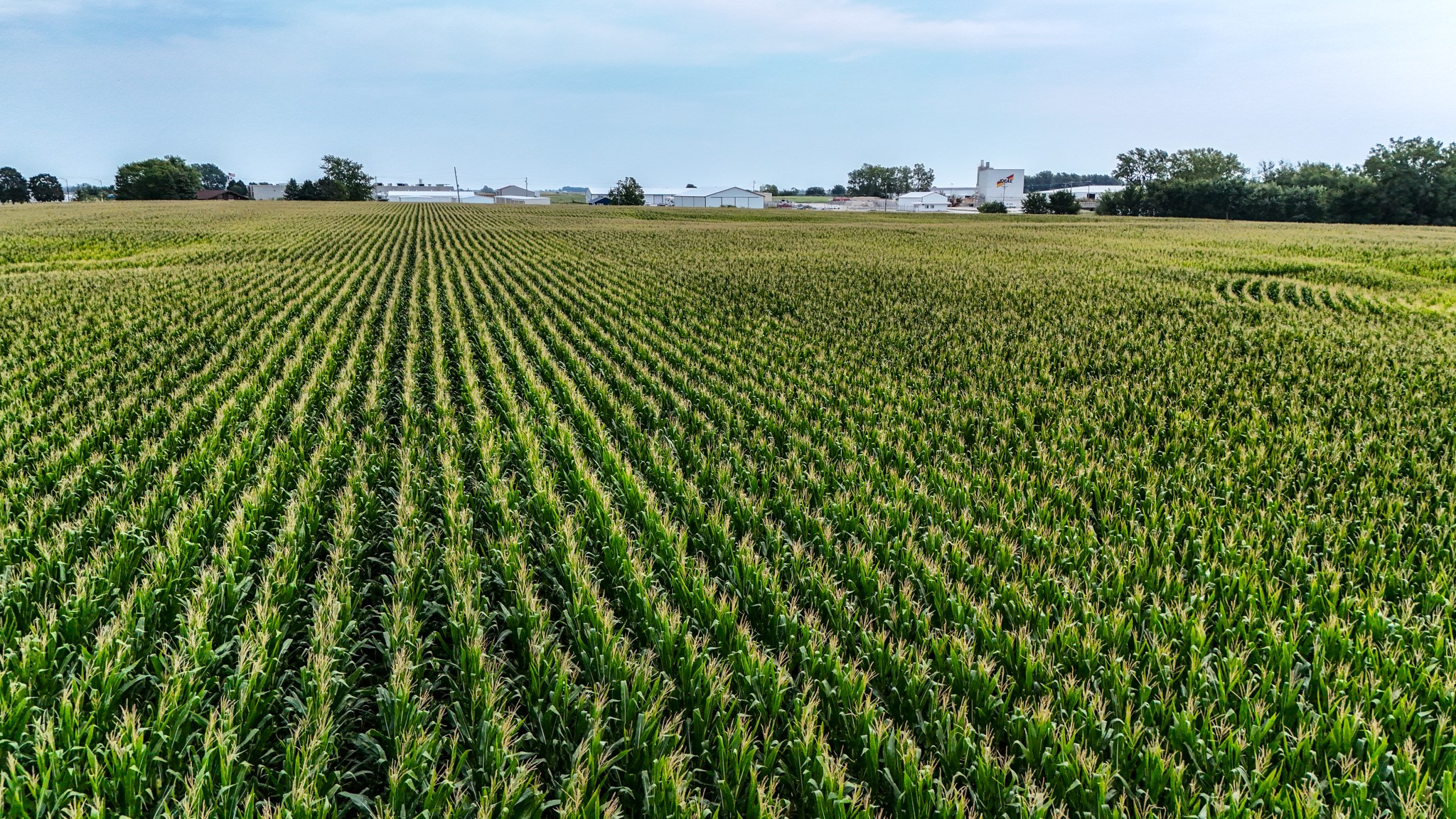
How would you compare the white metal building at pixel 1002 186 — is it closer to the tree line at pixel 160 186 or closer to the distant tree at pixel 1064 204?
the distant tree at pixel 1064 204

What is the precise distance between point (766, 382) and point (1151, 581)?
6636 millimetres

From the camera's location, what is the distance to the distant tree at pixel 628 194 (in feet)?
371

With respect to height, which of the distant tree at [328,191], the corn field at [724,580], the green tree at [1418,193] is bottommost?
the corn field at [724,580]

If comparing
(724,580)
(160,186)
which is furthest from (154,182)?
(724,580)

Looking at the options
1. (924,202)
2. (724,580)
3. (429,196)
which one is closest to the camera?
(724,580)

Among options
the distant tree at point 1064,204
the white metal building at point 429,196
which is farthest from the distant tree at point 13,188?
the distant tree at point 1064,204

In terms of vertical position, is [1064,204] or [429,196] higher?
[429,196]

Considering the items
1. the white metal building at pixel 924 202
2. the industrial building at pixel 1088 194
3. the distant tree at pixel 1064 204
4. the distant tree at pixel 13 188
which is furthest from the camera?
the white metal building at pixel 924 202

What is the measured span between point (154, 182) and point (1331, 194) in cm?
14560

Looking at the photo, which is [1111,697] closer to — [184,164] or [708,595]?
[708,595]

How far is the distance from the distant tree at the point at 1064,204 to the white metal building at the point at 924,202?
34.5m

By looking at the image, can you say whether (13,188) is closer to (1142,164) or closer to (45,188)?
(45,188)

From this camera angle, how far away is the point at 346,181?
412 ft

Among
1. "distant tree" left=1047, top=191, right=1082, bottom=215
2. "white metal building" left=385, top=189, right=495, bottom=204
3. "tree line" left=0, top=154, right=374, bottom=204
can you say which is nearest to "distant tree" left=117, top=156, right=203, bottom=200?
"tree line" left=0, top=154, right=374, bottom=204
